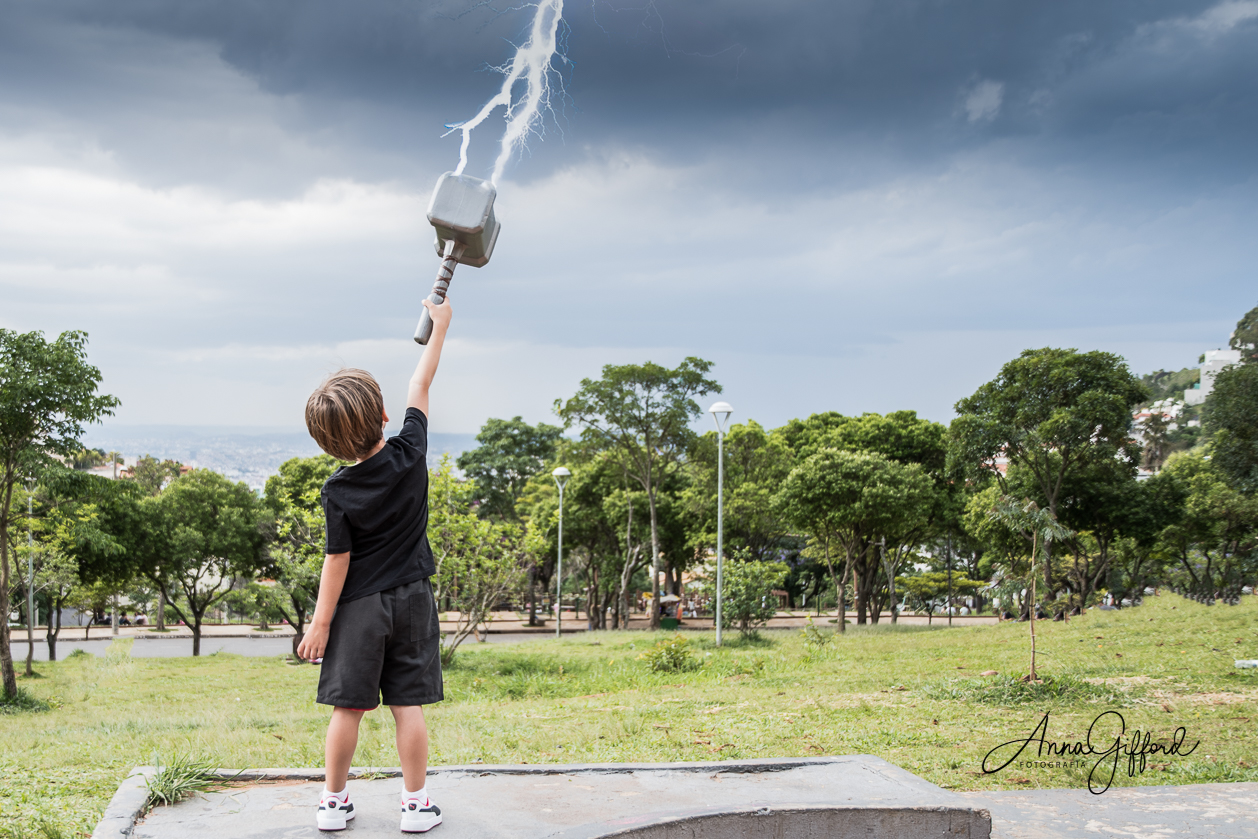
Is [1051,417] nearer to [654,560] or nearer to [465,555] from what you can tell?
[654,560]

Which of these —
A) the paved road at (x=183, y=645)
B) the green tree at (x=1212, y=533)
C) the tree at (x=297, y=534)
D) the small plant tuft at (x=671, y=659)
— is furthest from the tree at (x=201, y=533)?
the green tree at (x=1212, y=533)

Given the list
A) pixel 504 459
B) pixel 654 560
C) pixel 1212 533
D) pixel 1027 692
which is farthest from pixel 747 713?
pixel 504 459

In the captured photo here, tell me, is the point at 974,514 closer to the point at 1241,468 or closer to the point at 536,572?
the point at 1241,468

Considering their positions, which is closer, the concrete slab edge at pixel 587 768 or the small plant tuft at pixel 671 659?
the concrete slab edge at pixel 587 768

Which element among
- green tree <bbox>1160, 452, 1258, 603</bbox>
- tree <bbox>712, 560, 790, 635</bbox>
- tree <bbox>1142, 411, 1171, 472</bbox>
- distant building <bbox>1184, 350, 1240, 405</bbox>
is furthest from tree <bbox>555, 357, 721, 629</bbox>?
distant building <bbox>1184, 350, 1240, 405</bbox>

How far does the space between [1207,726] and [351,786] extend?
20.2 ft

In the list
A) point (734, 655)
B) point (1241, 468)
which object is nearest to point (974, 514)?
point (1241, 468)

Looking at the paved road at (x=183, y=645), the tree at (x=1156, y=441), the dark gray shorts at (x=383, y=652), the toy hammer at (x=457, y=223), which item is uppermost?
the tree at (x=1156, y=441)

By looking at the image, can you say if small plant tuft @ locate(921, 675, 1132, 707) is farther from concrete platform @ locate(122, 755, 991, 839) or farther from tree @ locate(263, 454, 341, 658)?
tree @ locate(263, 454, 341, 658)

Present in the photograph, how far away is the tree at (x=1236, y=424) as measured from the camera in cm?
2225

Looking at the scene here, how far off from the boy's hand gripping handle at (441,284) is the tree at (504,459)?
4245 centimetres

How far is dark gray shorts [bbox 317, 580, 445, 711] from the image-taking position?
2867mm

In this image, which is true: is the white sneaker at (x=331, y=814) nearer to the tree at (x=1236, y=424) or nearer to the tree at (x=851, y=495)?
the tree at (x=851, y=495)

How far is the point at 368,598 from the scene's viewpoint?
2.90 metres
